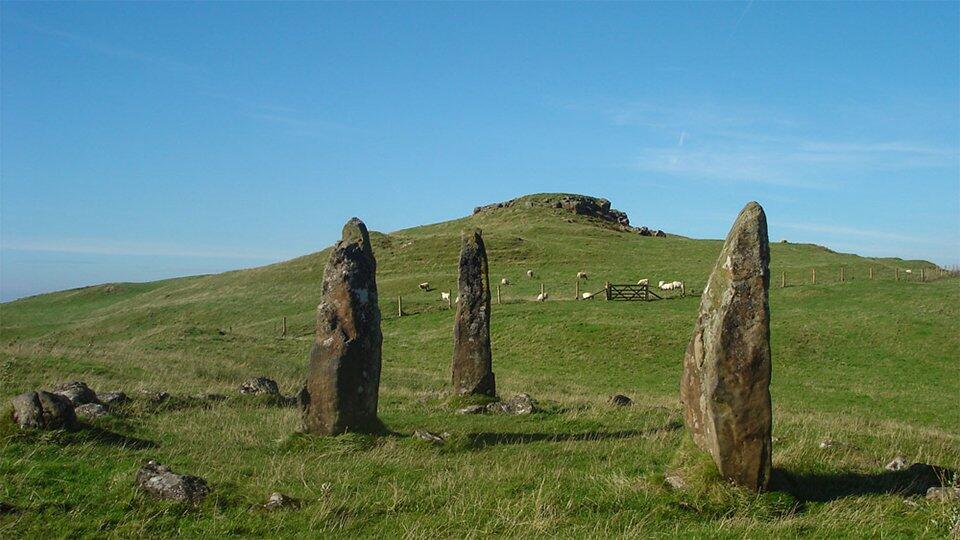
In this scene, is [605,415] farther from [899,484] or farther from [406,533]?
[406,533]

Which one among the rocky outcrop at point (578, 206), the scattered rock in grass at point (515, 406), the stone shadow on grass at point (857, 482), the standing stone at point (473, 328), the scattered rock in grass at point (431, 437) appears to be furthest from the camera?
the rocky outcrop at point (578, 206)

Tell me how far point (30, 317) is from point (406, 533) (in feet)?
306

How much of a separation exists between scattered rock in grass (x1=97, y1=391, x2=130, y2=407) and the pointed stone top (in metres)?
6.02

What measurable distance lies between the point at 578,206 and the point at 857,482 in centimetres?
11805

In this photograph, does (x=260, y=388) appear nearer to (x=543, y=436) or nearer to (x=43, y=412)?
(x=43, y=412)

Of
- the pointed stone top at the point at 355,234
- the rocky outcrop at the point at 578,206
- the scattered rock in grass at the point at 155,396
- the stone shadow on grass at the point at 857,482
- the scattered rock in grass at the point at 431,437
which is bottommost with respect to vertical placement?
the stone shadow on grass at the point at 857,482

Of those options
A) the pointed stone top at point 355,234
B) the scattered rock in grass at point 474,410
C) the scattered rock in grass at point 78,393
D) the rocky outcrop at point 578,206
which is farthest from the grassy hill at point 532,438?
the rocky outcrop at point 578,206

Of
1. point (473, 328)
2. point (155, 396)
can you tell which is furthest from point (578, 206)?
point (155, 396)

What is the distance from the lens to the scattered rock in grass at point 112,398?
53.9ft

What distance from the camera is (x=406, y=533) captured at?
8.62 metres

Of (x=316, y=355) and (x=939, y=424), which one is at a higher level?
(x=316, y=355)

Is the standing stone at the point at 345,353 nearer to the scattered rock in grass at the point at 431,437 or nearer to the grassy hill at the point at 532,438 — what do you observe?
the grassy hill at the point at 532,438

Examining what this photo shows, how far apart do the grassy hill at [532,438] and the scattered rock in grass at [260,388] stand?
0.96m

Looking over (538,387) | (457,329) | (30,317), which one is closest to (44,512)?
(457,329)
